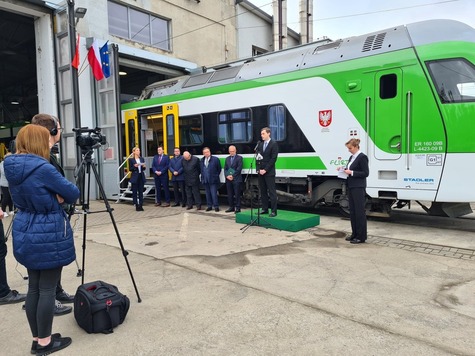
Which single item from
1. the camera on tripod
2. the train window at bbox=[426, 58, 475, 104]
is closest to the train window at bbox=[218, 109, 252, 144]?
the train window at bbox=[426, 58, 475, 104]

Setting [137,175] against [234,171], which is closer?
[234,171]

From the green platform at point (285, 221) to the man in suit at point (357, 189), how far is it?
3.80ft

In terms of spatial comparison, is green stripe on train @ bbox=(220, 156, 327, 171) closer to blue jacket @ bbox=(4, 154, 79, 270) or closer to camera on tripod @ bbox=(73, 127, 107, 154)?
camera on tripod @ bbox=(73, 127, 107, 154)

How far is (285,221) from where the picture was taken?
22.5 ft

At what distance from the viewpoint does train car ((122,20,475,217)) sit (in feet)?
20.0

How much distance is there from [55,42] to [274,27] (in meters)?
12.5

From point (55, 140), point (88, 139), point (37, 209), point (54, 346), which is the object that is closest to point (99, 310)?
point (54, 346)

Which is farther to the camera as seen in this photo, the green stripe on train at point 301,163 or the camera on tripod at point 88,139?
the green stripe on train at point 301,163

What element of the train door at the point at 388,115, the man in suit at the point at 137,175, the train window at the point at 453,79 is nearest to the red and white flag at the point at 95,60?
the man in suit at the point at 137,175

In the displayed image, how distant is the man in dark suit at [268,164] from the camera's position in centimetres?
724

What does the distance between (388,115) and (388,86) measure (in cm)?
55

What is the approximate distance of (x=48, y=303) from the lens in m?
2.73

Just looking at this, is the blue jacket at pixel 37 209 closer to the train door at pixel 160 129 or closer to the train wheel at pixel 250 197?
the train wheel at pixel 250 197

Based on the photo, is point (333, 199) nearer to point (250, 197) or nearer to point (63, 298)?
point (250, 197)
